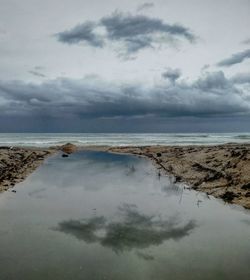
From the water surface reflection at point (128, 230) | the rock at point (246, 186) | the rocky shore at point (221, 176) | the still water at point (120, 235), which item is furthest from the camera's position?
the rock at point (246, 186)

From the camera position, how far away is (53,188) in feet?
83.2

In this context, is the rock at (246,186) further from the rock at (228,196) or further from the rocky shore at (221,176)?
the rock at (228,196)

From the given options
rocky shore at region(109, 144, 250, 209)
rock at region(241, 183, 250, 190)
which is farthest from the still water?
rock at region(241, 183, 250, 190)

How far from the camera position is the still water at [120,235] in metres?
11.0

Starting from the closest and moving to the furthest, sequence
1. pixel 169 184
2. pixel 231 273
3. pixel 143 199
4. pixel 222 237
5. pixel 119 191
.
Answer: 1. pixel 231 273
2. pixel 222 237
3. pixel 143 199
4. pixel 119 191
5. pixel 169 184

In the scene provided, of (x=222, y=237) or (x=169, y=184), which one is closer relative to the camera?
(x=222, y=237)

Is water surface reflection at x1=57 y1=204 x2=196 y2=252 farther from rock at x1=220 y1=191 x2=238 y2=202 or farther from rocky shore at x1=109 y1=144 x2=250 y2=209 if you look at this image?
rocky shore at x1=109 y1=144 x2=250 y2=209

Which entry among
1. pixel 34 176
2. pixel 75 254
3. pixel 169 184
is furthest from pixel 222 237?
pixel 34 176

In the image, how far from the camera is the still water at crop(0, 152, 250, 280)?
11.0m

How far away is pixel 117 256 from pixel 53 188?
14.3 meters

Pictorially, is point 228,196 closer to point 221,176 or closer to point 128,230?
point 221,176

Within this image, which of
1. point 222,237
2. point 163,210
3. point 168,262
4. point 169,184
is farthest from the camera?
point 169,184

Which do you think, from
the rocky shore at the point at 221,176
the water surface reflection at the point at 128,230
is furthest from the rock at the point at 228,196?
the water surface reflection at the point at 128,230

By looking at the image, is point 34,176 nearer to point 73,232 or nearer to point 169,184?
point 169,184
